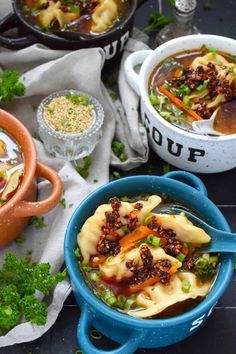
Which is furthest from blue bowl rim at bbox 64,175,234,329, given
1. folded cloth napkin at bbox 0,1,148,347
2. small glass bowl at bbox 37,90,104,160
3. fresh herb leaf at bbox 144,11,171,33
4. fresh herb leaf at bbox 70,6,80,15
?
fresh herb leaf at bbox 144,11,171,33

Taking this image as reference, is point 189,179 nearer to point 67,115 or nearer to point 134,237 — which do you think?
point 134,237

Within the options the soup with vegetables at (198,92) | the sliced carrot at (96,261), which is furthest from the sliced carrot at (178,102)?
the sliced carrot at (96,261)

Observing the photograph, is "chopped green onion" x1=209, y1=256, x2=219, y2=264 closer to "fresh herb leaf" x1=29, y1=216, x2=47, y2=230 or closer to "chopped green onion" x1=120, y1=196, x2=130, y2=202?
"chopped green onion" x1=120, y1=196, x2=130, y2=202

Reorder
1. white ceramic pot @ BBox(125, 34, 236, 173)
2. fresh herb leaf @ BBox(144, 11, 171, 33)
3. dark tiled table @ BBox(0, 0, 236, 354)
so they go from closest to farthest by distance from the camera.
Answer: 1. dark tiled table @ BBox(0, 0, 236, 354)
2. white ceramic pot @ BBox(125, 34, 236, 173)
3. fresh herb leaf @ BBox(144, 11, 171, 33)

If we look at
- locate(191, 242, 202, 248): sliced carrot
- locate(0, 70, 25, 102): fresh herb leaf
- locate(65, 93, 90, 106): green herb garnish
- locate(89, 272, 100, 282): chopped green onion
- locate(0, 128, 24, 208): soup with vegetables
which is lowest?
locate(89, 272, 100, 282): chopped green onion

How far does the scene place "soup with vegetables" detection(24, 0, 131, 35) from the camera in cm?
199

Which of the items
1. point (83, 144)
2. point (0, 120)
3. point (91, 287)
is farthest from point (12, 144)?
point (91, 287)

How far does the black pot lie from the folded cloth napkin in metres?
0.02

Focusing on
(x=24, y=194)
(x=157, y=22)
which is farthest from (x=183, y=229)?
(x=157, y=22)

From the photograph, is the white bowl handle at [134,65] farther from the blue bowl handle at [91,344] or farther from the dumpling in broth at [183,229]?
the blue bowl handle at [91,344]

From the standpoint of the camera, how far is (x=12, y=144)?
1.81 metres

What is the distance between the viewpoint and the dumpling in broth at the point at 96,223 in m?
1.59

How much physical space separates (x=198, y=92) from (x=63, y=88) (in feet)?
1.32

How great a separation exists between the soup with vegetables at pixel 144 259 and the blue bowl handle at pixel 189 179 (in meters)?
0.09
